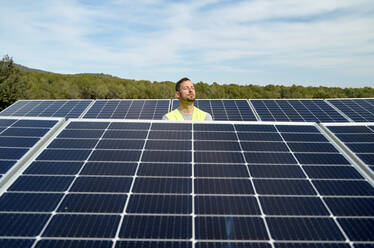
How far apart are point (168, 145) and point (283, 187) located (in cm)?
299

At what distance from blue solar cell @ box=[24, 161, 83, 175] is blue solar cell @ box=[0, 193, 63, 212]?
2.21 feet

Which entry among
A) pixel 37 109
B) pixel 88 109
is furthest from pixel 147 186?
pixel 37 109

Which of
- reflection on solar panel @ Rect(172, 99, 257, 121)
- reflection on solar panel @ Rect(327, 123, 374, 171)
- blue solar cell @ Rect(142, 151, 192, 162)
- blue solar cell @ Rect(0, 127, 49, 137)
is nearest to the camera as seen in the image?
blue solar cell @ Rect(142, 151, 192, 162)

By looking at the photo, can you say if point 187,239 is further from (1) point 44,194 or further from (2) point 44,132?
(2) point 44,132

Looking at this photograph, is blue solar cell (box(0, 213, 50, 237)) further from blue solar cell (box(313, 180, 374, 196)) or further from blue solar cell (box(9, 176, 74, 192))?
blue solar cell (box(313, 180, 374, 196))

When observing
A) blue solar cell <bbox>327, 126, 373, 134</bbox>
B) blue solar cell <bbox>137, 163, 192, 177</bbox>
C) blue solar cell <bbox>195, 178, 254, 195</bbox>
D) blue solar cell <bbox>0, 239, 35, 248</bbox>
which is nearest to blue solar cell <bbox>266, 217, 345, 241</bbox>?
blue solar cell <bbox>195, 178, 254, 195</bbox>

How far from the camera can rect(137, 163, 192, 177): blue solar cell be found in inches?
222

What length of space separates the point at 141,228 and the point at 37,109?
21349 mm

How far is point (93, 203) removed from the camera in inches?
195

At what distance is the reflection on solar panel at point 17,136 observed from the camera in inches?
242

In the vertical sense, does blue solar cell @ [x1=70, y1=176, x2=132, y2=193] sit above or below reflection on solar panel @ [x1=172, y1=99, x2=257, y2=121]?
above

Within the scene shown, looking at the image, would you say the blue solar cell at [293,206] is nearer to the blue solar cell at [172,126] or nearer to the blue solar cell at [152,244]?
the blue solar cell at [152,244]

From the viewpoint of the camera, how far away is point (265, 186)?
17.8 feet

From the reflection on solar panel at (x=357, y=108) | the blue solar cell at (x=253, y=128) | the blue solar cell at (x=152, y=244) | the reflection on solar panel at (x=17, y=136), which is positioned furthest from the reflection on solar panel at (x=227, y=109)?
the blue solar cell at (x=152, y=244)
